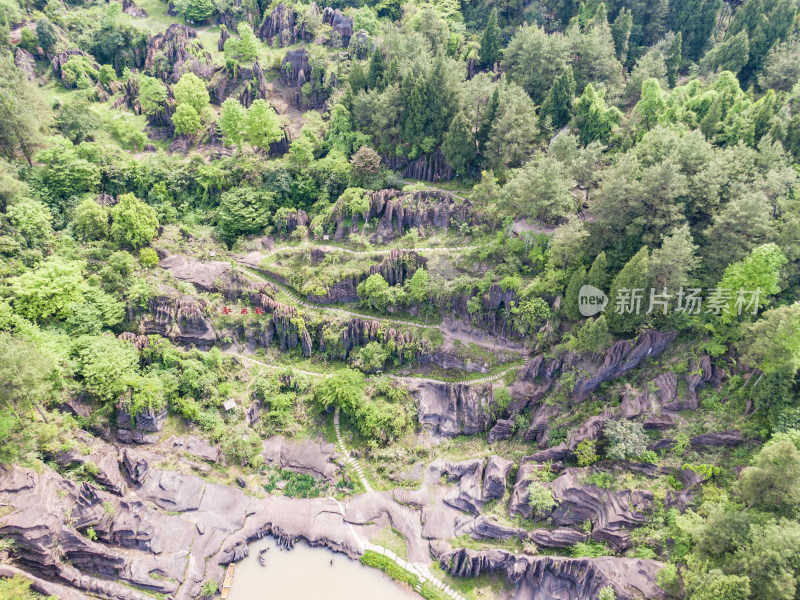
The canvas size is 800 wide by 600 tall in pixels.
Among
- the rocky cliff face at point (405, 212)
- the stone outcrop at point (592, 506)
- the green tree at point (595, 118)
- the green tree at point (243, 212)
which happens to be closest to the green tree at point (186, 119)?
the green tree at point (243, 212)

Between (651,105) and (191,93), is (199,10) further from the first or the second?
(651,105)

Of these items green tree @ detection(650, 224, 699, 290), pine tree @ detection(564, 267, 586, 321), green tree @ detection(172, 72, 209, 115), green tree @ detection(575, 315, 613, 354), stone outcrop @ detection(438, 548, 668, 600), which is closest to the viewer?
stone outcrop @ detection(438, 548, 668, 600)

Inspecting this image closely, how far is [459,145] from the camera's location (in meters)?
54.1

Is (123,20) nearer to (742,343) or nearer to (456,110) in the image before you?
(456,110)

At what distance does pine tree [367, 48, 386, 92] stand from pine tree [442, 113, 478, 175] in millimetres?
12413

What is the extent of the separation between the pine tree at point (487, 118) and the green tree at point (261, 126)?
24.5 metres

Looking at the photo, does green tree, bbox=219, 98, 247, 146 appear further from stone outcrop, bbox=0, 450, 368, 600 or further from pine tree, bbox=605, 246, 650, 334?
pine tree, bbox=605, 246, 650, 334

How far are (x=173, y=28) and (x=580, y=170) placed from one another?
2533 inches

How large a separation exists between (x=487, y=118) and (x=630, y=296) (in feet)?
84.5

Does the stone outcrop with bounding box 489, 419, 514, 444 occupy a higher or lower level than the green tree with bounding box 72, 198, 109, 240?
lower

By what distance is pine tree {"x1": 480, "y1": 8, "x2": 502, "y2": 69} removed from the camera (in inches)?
2589

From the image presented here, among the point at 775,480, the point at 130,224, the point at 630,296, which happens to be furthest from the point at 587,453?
the point at 130,224

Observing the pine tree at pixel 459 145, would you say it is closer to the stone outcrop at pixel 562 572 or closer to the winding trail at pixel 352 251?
the winding trail at pixel 352 251

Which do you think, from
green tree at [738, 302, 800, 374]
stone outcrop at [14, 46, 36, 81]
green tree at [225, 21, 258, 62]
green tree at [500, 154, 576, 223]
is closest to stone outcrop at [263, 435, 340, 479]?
green tree at [500, 154, 576, 223]
